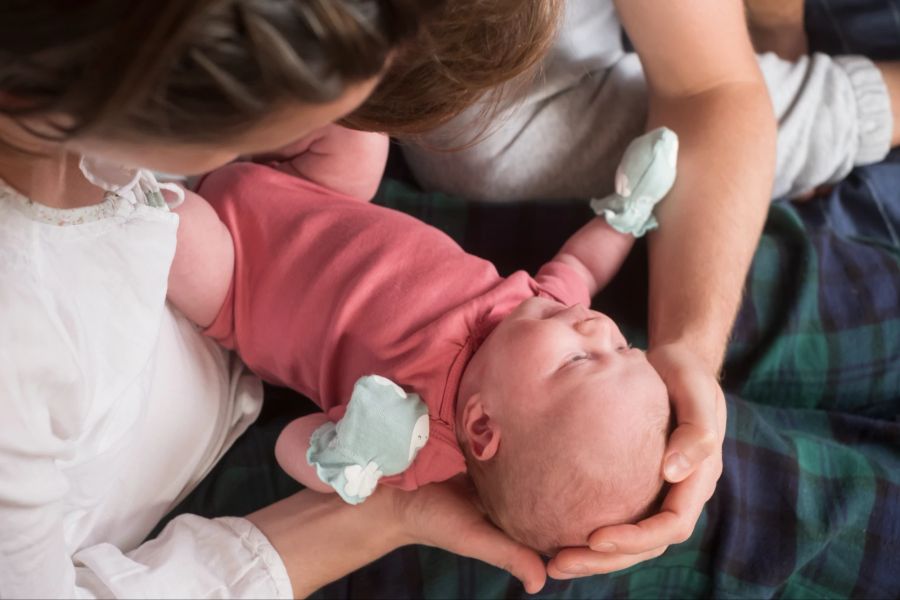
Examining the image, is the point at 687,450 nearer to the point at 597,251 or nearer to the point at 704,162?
the point at 597,251

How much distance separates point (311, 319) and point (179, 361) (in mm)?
158

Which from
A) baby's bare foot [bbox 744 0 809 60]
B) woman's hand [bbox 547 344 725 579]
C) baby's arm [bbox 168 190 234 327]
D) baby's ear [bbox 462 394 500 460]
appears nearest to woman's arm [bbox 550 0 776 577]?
woman's hand [bbox 547 344 725 579]

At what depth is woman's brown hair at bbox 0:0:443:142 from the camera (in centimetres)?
44

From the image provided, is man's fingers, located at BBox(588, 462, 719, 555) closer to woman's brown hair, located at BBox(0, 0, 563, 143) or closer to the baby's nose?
the baby's nose

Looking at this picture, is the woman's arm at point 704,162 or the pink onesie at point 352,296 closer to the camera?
the pink onesie at point 352,296

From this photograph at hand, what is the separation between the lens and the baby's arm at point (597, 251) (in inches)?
43.2

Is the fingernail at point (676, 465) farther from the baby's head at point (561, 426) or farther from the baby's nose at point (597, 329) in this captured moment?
the baby's nose at point (597, 329)

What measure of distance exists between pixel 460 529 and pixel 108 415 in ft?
1.28

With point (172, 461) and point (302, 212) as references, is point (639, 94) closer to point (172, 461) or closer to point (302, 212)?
point (302, 212)

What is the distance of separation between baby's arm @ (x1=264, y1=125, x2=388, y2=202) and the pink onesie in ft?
0.07

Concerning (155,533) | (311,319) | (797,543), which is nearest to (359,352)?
(311,319)

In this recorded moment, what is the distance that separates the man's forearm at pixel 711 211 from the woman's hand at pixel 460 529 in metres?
0.32

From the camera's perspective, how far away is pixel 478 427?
88 cm

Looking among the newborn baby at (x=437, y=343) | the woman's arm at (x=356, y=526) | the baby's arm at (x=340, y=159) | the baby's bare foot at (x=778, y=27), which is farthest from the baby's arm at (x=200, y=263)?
the baby's bare foot at (x=778, y=27)
